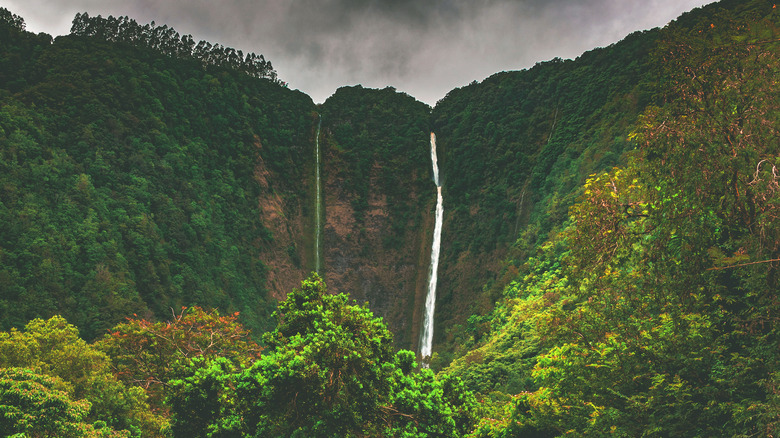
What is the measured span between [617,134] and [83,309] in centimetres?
3737

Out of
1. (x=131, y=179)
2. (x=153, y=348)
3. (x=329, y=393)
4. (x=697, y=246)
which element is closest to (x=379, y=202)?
(x=131, y=179)

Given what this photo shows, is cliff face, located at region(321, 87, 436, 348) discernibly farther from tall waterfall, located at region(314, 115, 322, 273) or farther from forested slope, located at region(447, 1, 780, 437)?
forested slope, located at region(447, 1, 780, 437)

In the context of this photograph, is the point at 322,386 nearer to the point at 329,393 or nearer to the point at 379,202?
the point at 329,393

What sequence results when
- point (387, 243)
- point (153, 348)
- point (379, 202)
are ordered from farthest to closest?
1. point (379, 202)
2. point (387, 243)
3. point (153, 348)

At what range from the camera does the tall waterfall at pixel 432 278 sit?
1624 inches

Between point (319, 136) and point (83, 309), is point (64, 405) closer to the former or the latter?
point (83, 309)

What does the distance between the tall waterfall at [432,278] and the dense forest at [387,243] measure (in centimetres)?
130

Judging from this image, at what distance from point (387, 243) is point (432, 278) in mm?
7984

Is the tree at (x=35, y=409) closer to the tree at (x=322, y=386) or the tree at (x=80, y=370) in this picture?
the tree at (x=80, y=370)

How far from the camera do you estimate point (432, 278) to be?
4784cm

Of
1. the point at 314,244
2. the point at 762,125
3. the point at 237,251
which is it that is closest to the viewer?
the point at 762,125

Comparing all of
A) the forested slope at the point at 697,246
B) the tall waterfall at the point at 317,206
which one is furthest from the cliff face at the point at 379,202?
the forested slope at the point at 697,246

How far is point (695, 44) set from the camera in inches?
267

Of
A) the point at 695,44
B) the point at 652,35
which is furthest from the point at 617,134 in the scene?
the point at 695,44
